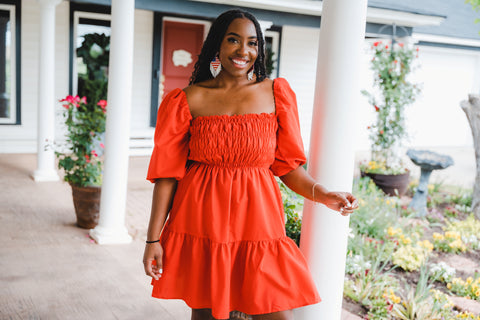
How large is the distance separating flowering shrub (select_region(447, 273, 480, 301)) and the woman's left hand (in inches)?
100

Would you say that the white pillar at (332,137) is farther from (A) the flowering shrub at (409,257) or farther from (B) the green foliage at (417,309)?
(A) the flowering shrub at (409,257)

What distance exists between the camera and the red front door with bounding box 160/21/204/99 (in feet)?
36.0

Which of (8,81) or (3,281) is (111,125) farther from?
(8,81)

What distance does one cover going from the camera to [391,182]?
794cm

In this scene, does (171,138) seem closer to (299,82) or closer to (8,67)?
(8,67)

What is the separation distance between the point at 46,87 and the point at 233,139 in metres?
6.22

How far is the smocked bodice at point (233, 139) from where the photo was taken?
210 centimetres

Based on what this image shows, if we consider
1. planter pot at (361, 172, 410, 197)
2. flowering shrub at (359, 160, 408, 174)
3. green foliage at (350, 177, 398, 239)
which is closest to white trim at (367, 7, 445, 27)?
flowering shrub at (359, 160, 408, 174)

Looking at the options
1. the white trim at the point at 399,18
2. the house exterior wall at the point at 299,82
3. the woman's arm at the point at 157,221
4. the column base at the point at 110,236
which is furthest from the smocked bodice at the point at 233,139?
the white trim at the point at 399,18

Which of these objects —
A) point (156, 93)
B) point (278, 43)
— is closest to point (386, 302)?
point (156, 93)

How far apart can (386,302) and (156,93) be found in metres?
7.94

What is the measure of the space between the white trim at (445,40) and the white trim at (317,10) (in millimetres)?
2009

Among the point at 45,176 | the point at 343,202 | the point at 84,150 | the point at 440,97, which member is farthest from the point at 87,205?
the point at 440,97

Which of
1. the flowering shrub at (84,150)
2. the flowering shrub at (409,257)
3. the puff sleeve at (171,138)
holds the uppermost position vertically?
the puff sleeve at (171,138)
